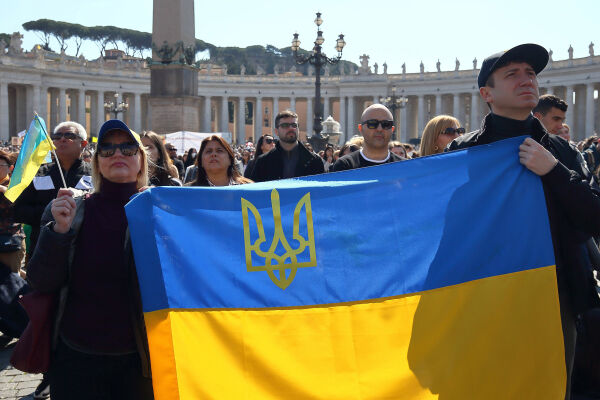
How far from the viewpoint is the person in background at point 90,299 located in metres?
3.24

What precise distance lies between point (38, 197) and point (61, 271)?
10.9 ft

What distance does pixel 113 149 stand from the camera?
347 centimetres

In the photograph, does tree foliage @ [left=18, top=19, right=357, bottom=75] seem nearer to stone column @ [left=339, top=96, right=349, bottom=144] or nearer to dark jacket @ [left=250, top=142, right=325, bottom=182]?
stone column @ [left=339, top=96, right=349, bottom=144]

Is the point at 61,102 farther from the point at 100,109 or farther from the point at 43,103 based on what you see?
the point at 100,109

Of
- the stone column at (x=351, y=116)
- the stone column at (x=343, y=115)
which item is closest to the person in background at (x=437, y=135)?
the stone column at (x=351, y=116)

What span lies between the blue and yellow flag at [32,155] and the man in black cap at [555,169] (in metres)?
2.48

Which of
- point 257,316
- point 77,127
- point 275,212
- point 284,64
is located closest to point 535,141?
point 275,212

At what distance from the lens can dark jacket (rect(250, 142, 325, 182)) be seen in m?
7.57

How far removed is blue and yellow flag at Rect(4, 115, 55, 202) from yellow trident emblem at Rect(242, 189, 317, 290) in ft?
4.38

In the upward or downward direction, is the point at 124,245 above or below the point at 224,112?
below

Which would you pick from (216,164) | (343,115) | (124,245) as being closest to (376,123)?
(216,164)

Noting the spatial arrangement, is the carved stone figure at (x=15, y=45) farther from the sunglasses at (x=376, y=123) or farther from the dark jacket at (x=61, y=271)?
the dark jacket at (x=61, y=271)

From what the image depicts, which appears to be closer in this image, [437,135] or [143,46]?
[437,135]

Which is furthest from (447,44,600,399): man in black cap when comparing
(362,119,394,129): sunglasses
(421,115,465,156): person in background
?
(421,115,465,156): person in background
